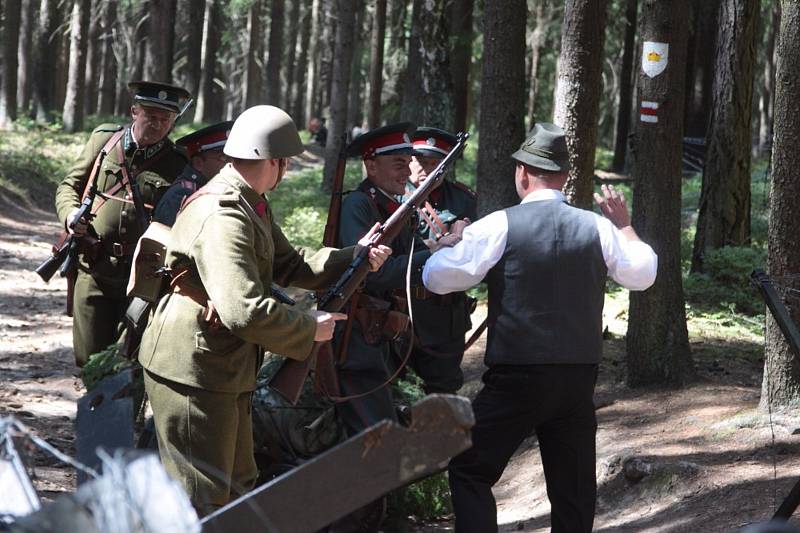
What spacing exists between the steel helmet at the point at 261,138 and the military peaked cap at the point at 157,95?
2.85 m

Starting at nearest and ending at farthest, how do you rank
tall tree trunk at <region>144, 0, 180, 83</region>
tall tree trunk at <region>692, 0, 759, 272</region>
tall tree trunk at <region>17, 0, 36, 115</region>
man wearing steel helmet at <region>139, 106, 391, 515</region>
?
man wearing steel helmet at <region>139, 106, 391, 515</region> → tall tree trunk at <region>692, 0, 759, 272</region> → tall tree trunk at <region>144, 0, 180, 83</region> → tall tree trunk at <region>17, 0, 36, 115</region>

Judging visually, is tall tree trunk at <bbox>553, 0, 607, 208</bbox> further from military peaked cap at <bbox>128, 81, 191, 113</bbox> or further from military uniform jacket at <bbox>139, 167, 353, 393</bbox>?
military uniform jacket at <bbox>139, 167, 353, 393</bbox>

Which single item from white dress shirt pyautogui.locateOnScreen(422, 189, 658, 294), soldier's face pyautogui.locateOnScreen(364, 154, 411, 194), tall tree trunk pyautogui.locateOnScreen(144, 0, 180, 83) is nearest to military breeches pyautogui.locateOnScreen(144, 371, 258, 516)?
white dress shirt pyautogui.locateOnScreen(422, 189, 658, 294)

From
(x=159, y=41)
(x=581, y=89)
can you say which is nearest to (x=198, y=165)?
(x=581, y=89)

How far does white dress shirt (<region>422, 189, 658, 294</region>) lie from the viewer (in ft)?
16.6

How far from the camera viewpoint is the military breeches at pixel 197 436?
455cm

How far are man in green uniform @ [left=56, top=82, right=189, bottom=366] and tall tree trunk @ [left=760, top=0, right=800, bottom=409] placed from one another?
399cm

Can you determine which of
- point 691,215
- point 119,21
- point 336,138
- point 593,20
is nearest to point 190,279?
point 593,20

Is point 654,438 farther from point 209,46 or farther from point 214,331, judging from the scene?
point 209,46

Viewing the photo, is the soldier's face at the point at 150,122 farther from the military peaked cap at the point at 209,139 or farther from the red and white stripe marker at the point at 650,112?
the red and white stripe marker at the point at 650,112

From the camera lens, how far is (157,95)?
728 centimetres

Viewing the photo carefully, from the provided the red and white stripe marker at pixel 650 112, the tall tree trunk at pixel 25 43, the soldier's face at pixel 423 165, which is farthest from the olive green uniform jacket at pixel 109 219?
the tall tree trunk at pixel 25 43

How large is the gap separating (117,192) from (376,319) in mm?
2431

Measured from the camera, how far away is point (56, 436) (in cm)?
791
